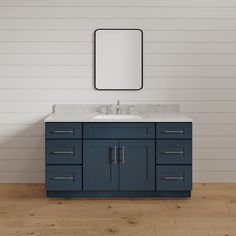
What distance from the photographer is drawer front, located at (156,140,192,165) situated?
14.1ft

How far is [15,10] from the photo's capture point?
476 cm

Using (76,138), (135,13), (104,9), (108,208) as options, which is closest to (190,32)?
(135,13)

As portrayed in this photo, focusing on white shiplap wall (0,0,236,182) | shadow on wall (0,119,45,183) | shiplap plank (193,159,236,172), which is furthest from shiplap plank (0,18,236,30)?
shiplap plank (193,159,236,172)

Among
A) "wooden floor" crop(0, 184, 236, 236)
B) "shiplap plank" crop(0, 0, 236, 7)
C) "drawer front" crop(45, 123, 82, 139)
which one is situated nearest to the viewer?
"wooden floor" crop(0, 184, 236, 236)

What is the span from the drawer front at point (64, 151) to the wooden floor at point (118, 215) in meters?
0.36

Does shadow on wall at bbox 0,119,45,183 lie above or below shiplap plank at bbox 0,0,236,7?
below

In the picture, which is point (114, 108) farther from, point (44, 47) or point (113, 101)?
point (44, 47)

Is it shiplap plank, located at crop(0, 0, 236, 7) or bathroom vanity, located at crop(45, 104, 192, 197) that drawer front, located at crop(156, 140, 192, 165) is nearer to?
bathroom vanity, located at crop(45, 104, 192, 197)

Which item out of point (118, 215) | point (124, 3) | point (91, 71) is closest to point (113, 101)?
point (91, 71)

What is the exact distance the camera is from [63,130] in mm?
4270

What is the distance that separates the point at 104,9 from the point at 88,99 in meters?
0.89

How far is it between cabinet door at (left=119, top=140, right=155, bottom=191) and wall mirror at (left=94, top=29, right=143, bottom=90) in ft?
2.50

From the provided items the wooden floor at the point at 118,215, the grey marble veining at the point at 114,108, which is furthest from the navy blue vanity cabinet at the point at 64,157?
the grey marble veining at the point at 114,108

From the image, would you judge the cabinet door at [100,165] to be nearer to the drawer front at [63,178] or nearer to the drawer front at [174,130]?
the drawer front at [63,178]
